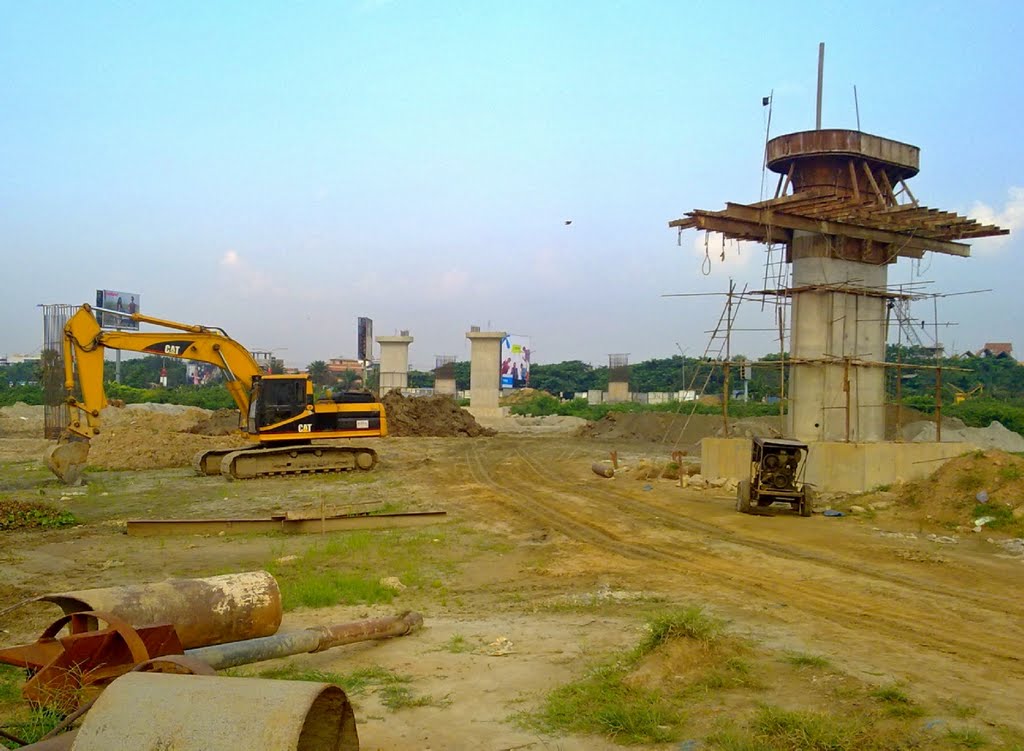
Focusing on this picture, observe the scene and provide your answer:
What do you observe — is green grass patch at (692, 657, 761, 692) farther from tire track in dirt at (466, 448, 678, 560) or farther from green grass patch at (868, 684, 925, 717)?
tire track in dirt at (466, 448, 678, 560)

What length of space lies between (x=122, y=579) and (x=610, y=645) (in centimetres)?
648

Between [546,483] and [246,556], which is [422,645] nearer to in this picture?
[246,556]

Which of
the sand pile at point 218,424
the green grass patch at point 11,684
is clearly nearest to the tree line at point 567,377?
the sand pile at point 218,424

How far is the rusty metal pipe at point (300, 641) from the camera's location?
5.96m

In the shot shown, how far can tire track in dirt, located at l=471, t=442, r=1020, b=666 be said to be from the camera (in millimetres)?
7875

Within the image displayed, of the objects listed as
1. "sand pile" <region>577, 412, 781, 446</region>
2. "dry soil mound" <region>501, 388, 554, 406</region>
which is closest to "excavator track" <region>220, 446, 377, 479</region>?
"sand pile" <region>577, 412, 781, 446</region>

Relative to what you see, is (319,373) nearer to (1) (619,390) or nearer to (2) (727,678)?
(1) (619,390)

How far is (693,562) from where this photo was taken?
1220 centimetres

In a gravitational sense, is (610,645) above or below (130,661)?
below

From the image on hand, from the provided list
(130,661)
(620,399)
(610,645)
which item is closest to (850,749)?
(610,645)

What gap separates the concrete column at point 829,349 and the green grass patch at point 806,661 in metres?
13.8

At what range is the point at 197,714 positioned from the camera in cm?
380

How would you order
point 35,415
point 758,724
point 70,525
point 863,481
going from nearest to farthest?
Result: point 758,724
point 70,525
point 863,481
point 35,415

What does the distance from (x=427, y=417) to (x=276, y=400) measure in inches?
762
